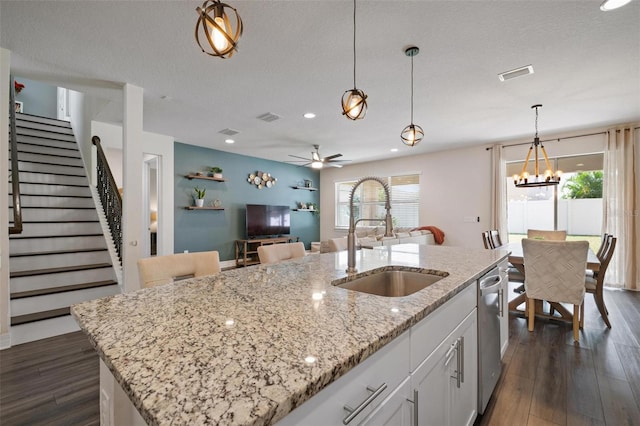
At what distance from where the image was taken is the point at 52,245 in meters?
3.48

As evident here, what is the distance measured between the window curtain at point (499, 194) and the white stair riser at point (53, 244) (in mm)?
6618

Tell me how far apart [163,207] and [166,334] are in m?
5.10

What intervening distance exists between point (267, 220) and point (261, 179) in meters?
1.05

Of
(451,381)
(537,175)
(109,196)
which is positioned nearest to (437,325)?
(451,381)

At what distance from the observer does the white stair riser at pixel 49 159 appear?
431 centimetres

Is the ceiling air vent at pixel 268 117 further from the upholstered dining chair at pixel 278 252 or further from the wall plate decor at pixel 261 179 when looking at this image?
the wall plate decor at pixel 261 179

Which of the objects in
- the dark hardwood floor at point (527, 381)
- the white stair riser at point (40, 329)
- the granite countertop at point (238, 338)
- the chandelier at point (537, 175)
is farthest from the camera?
the chandelier at point (537, 175)

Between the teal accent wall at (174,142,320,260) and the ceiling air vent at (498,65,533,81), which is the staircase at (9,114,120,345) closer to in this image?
the teal accent wall at (174,142,320,260)

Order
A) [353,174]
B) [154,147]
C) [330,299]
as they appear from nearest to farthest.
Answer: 1. [330,299]
2. [154,147]
3. [353,174]

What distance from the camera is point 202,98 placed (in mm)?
3541

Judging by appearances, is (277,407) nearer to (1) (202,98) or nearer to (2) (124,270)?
(2) (124,270)

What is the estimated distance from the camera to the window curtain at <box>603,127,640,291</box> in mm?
4375

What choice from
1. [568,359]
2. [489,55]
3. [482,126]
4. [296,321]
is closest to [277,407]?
[296,321]

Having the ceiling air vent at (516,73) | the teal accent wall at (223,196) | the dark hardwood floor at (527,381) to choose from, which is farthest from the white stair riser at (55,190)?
the ceiling air vent at (516,73)
